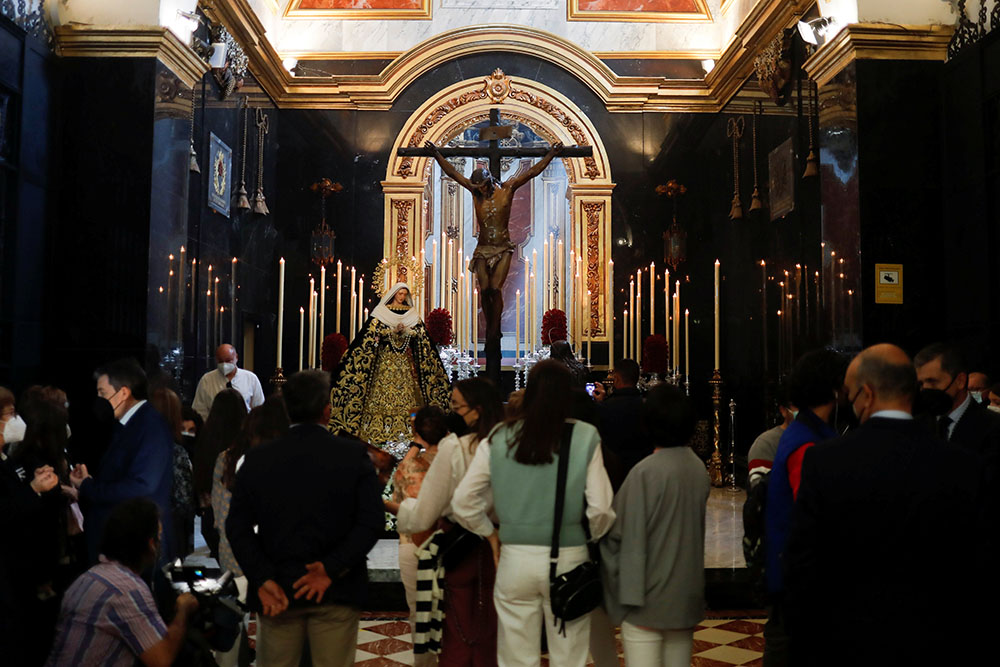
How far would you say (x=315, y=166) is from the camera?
1255 centimetres

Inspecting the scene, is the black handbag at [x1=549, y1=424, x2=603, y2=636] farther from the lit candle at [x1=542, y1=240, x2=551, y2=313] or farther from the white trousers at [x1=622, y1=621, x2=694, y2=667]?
the lit candle at [x1=542, y1=240, x2=551, y2=313]

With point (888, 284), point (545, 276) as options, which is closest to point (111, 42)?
point (888, 284)

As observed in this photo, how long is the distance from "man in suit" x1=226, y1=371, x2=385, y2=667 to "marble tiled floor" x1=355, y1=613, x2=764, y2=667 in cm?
157

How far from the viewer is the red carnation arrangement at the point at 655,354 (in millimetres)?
9641

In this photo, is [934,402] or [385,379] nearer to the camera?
[934,402]

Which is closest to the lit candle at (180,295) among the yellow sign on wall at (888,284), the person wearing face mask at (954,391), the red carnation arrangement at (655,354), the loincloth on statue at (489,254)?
the loincloth on statue at (489,254)

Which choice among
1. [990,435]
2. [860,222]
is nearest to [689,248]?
[860,222]

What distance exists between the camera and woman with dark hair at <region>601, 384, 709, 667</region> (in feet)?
11.4

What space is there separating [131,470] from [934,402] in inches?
129

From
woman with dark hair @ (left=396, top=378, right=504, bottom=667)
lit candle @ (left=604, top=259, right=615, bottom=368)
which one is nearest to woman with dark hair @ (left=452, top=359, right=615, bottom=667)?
woman with dark hair @ (left=396, top=378, right=504, bottom=667)

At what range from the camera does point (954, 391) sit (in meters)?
4.08

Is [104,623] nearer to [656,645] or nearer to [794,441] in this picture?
[656,645]

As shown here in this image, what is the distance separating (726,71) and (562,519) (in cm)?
936

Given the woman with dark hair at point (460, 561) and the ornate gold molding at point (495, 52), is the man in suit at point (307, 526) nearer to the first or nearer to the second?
the woman with dark hair at point (460, 561)
